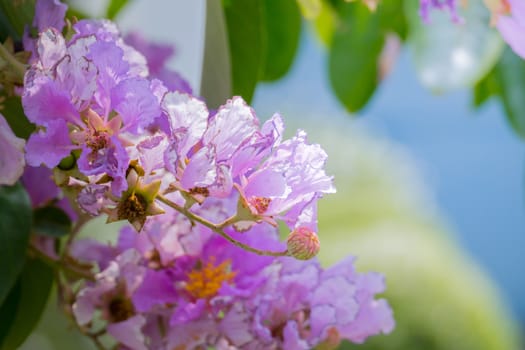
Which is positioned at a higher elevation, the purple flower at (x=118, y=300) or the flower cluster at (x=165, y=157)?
the flower cluster at (x=165, y=157)

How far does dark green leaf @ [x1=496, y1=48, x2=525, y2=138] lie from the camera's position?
51 centimetres

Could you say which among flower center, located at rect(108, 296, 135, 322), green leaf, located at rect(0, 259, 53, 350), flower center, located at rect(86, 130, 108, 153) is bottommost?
green leaf, located at rect(0, 259, 53, 350)

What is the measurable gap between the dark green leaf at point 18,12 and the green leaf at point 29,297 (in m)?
0.12

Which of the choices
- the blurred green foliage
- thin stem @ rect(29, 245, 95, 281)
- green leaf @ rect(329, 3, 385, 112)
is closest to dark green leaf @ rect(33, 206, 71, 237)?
thin stem @ rect(29, 245, 95, 281)

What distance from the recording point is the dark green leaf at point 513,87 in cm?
51

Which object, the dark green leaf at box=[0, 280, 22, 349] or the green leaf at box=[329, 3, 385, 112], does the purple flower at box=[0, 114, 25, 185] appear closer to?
the dark green leaf at box=[0, 280, 22, 349]

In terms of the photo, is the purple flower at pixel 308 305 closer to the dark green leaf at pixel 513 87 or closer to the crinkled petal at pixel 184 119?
the crinkled petal at pixel 184 119

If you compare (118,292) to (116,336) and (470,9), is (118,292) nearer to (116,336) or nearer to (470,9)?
(116,336)

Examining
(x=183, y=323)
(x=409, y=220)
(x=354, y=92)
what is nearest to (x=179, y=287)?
(x=183, y=323)

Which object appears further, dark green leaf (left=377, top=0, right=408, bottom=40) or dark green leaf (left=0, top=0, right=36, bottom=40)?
dark green leaf (left=377, top=0, right=408, bottom=40)

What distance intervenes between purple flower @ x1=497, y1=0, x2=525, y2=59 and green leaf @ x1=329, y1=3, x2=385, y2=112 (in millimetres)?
237

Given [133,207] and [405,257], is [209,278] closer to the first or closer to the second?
[133,207]

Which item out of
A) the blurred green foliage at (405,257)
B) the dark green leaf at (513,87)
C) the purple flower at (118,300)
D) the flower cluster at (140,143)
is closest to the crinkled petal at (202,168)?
the flower cluster at (140,143)

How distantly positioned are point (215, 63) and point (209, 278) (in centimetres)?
9
